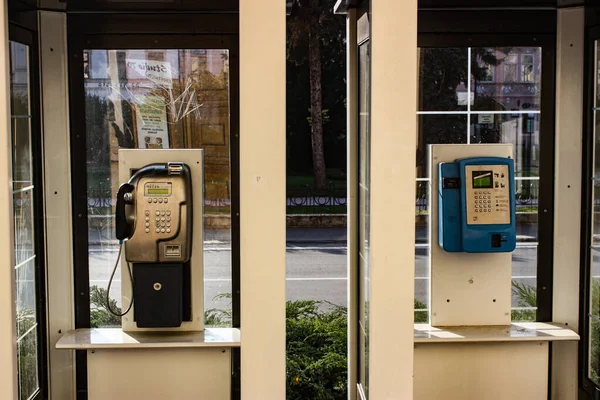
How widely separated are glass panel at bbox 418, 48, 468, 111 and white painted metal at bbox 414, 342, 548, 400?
1.25m

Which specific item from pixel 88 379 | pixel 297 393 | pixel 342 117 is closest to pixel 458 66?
pixel 297 393

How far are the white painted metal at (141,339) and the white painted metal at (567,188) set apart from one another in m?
1.70

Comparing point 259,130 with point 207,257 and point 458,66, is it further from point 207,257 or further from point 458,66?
point 458,66

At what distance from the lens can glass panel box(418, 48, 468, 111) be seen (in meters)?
3.89

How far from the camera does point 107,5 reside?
142 inches

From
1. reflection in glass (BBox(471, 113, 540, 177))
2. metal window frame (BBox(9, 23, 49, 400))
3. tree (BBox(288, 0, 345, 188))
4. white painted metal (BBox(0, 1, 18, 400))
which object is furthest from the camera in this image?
tree (BBox(288, 0, 345, 188))

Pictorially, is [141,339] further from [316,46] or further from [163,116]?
[316,46]

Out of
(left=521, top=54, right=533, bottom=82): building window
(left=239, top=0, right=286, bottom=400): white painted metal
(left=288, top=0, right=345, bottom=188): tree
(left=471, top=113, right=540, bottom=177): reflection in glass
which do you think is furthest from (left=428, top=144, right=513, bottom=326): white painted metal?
(left=288, top=0, right=345, bottom=188): tree

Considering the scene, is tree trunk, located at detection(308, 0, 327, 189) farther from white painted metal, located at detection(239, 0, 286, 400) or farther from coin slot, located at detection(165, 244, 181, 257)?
white painted metal, located at detection(239, 0, 286, 400)

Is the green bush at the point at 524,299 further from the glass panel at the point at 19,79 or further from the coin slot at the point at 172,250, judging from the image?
the glass panel at the point at 19,79

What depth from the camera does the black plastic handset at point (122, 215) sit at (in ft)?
11.2

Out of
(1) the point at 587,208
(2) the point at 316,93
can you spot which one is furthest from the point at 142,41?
(2) the point at 316,93

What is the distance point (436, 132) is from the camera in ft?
12.9

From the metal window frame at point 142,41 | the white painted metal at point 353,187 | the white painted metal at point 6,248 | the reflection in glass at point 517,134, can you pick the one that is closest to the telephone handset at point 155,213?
the metal window frame at point 142,41
